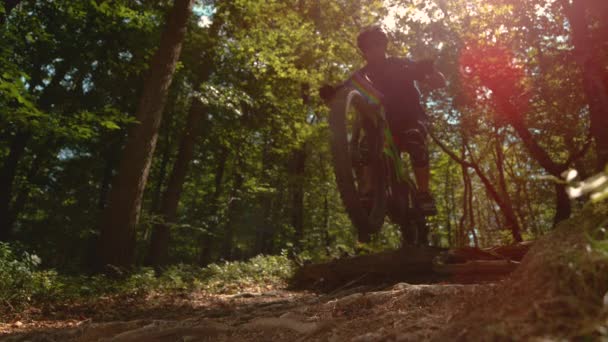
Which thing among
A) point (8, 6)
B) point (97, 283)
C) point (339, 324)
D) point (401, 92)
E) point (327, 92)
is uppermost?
point (8, 6)

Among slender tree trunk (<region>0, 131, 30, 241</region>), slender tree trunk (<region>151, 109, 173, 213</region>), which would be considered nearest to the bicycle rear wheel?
slender tree trunk (<region>0, 131, 30, 241</region>)

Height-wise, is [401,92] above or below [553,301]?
above

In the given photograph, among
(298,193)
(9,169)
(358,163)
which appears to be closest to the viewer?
(358,163)

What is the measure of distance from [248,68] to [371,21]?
5.05m

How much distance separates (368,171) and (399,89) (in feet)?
4.83

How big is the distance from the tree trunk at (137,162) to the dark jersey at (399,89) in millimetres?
4242

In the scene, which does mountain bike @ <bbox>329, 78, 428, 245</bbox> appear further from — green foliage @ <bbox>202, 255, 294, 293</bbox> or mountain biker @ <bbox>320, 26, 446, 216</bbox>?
green foliage @ <bbox>202, 255, 294, 293</bbox>

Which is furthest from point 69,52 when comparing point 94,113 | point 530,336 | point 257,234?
point 257,234

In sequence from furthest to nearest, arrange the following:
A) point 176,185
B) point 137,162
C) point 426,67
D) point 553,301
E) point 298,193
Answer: point 298,193 → point 176,185 → point 137,162 → point 426,67 → point 553,301

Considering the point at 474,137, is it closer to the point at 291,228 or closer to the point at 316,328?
the point at 291,228

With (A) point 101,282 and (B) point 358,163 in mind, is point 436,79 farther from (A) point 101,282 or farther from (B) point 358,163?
(A) point 101,282

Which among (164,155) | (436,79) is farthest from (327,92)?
(164,155)

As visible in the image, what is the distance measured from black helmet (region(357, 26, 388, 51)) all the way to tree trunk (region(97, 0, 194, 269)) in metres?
4.10

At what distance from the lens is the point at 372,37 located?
589cm
